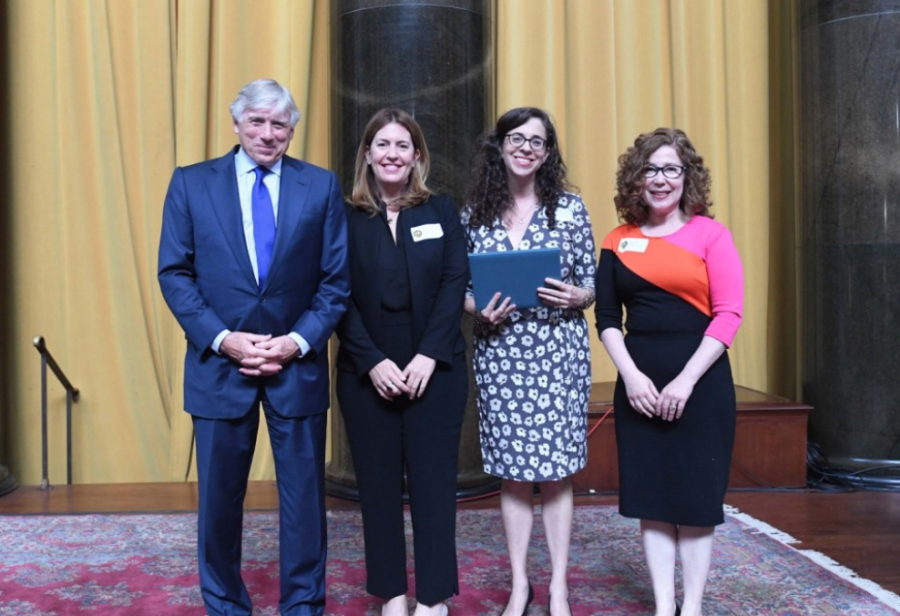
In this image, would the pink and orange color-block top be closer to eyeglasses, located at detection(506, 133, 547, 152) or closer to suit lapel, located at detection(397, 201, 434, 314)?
eyeglasses, located at detection(506, 133, 547, 152)

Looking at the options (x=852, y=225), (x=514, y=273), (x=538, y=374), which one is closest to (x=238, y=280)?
(x=514, y=273)

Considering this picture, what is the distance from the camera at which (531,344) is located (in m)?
2.81

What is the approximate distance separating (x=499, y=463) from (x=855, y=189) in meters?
3.05

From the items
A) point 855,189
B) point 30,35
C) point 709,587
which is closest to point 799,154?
point 855,189

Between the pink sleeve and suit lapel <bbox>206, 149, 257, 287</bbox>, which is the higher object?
suit lapel <bbox>206, 149, 257, 287</bbox>

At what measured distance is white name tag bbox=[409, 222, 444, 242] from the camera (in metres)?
2.71

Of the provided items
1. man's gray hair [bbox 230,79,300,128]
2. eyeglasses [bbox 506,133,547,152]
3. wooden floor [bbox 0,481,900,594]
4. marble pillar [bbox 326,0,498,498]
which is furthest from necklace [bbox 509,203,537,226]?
wooden floor [bbox 0,481,900,594]

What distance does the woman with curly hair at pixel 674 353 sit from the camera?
8.56 feet

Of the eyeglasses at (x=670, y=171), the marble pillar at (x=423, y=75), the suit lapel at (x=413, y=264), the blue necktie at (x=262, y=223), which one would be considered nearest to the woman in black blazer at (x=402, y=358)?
the suit lapel at (x=413, y=264)

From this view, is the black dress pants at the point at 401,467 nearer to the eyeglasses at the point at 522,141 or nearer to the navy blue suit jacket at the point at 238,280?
the navy blue suit jacket at the point at 238,280

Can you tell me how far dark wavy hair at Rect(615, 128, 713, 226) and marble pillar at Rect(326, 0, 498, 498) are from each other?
1.83 metres

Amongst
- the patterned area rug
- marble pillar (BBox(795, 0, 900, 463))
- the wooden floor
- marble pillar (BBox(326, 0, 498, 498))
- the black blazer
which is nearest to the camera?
the black blazer

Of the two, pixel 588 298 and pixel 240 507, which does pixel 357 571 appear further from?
pixel 588 298

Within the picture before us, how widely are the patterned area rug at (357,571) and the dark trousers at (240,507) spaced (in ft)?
1.03
